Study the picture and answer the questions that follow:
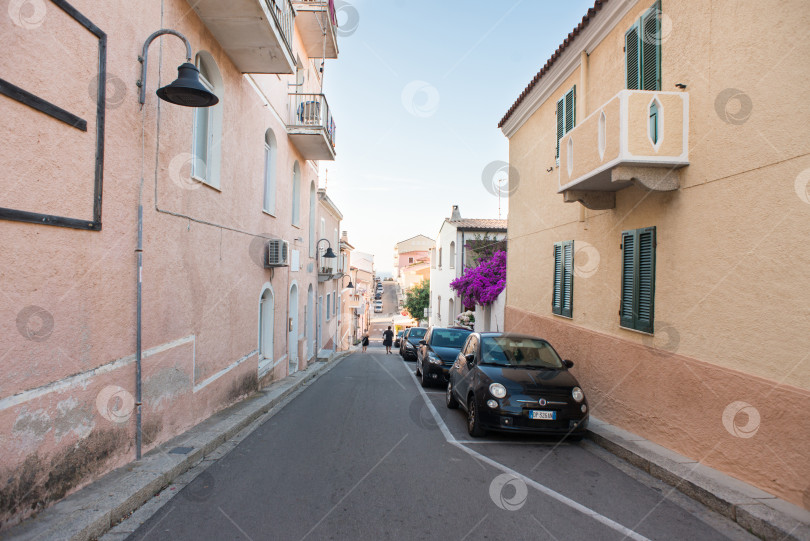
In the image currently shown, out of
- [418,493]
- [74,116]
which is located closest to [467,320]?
[418,493]

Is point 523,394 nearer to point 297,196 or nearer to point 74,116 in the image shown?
point 74,116

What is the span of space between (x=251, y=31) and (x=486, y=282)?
49.2 feet

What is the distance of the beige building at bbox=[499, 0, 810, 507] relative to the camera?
471 cm

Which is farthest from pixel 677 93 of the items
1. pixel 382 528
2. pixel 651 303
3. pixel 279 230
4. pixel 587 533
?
pixel 279 230

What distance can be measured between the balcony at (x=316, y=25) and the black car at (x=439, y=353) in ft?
29.8

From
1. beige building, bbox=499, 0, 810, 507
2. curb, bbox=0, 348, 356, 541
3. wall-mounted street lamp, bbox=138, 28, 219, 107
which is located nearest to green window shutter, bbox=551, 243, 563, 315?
beige building, bbox=499, 0, 810, 507

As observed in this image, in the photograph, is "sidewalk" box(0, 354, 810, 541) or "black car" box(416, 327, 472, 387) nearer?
"sidewalk" box(0, 354, 810, 541)

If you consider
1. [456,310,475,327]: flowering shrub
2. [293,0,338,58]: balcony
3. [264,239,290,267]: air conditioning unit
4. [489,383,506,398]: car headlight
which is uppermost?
[293,0,338,58]: balcony

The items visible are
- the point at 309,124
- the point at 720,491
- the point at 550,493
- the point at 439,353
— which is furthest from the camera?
the point at 309,124

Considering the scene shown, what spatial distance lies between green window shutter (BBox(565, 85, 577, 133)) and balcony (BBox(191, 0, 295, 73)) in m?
5.56

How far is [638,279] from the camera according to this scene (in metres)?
7.41

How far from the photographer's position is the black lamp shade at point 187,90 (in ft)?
16.0

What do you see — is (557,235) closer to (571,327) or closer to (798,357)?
(571,327)

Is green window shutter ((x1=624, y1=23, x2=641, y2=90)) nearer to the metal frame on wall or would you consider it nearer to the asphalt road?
the asphalt road
